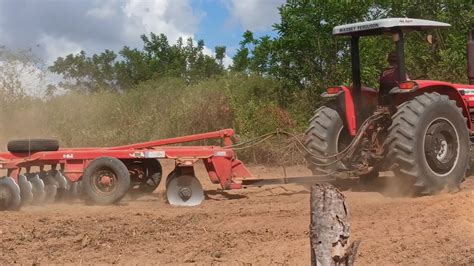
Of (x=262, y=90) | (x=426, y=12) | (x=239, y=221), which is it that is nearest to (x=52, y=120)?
(x=262, y=90)

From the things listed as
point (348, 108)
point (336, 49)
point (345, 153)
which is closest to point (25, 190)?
point (345, 153)

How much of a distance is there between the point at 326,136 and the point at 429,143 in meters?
1.46

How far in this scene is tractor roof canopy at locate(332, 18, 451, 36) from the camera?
8.05 meters

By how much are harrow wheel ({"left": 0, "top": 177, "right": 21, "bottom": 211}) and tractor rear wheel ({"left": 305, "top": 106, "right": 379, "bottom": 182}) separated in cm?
Result: 398

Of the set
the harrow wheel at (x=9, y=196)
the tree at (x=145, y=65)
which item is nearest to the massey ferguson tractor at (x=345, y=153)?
the harrow wheel at (x=9, y=196)

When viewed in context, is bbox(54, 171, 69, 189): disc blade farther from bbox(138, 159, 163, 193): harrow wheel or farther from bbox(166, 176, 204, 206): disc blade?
bbox(166, 176, 204, 206): disc blade

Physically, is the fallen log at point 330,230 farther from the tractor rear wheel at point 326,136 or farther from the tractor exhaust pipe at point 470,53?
the tractor exhaust pipe at point 470,53

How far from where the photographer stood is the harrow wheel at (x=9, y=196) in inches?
312

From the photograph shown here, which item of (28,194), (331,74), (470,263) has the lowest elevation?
(470,263)

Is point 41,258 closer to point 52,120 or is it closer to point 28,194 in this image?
point 28,194

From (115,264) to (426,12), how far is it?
36.7ft

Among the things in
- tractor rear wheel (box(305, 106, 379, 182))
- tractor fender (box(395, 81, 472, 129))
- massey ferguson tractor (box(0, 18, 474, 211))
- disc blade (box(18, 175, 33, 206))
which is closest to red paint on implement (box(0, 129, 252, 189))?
massey ferguson tractor (box(0, 18, 474, 211))

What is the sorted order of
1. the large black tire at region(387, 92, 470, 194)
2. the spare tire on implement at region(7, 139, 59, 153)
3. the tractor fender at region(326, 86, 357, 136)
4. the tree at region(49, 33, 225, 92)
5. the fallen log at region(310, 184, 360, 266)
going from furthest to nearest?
the tree at region(49, 33, 225, 92)
the tractor fender at region(326, 86, 357, 136)
the spare tire on implement at region(7, 139, 59, 153)
the large black tire at region(387, 92, 470, 194)
the fallen log at region(310, 184, 360, 266)

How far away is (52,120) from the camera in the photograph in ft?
54.3
